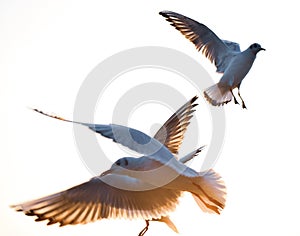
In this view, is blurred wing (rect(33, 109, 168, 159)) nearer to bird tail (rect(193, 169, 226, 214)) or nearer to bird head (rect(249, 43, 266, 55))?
bird tail (rect(193, 169, 226, 214))

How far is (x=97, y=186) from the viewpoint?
5.75 m

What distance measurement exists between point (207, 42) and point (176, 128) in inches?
83.0

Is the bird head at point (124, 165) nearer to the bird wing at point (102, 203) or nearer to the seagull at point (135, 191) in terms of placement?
the seagull at point (135, 191)

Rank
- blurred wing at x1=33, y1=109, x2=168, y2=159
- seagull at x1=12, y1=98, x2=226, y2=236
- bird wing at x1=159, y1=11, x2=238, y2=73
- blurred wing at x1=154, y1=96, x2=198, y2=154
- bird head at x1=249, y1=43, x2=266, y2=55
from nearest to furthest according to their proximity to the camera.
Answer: blurred wing at x1=33, y1=109, x2=168, y2=159 → seagull at x1=12, y1=98, x2=226, y2=236 → blurred wing at x1=154, y1=96, x2=198, y2=154 → bird head at x1=249, y1=43, x2=266, y2=55 → bird wing at x1=159, y1=11, x2=238, y2=73

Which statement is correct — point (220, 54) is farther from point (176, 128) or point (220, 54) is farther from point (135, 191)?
point (135, 191)

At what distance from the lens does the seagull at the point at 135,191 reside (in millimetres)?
5191

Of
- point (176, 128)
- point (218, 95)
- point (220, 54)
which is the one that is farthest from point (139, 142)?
point (220, 54)

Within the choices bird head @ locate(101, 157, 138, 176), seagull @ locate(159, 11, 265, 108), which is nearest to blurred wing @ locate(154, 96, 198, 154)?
seagull @ locate(159, 11, 265, 108)

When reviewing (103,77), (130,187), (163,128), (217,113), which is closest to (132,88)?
(103,77)

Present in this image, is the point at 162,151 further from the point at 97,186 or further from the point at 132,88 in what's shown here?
the point at 132,88

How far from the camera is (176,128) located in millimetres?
7086

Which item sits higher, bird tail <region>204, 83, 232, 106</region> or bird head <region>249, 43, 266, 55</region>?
bird head <region>249, 43, 266, 55</region>

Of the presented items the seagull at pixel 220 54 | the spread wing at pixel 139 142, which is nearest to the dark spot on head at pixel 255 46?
the seagull at pixel 220 54

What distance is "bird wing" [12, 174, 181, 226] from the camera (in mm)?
5199
